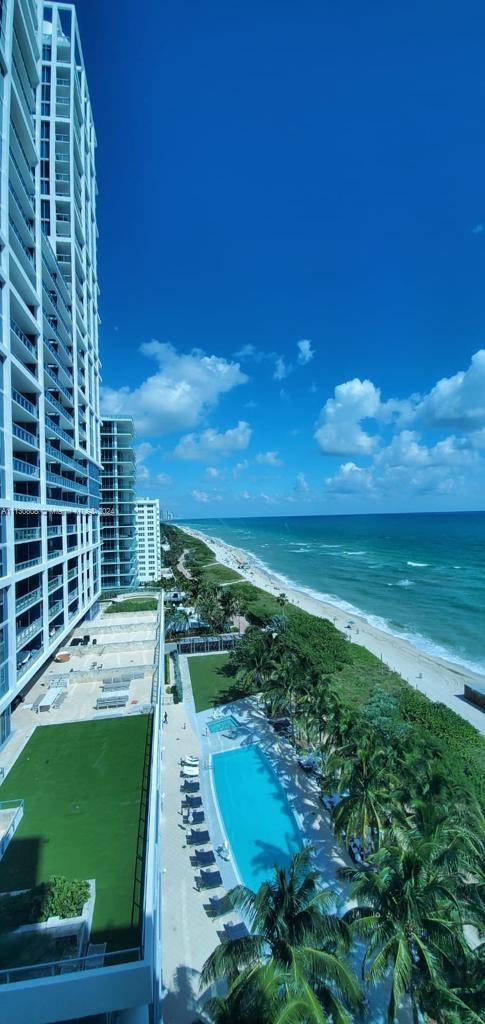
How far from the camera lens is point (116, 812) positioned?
14953 millimetres

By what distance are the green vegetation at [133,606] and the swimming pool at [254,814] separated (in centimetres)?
2060

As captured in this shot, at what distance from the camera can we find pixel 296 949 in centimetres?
969

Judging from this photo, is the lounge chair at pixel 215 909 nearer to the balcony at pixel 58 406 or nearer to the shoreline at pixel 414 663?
the shoreline at pixel 414 663

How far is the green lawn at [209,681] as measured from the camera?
34597 mm

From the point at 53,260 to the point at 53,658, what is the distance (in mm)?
27094

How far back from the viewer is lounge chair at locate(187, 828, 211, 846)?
64.8ft

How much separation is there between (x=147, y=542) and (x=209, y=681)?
62.1 meters

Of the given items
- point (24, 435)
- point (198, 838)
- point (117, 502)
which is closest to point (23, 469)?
point (24, 435)

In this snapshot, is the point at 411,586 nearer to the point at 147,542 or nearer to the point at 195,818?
the point at 147,542

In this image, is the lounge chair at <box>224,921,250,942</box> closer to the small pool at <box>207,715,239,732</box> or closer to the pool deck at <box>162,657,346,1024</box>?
the pool deck at <box>162,657,346,1024</box>

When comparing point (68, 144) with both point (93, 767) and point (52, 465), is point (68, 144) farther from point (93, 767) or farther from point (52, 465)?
point (93, 767)

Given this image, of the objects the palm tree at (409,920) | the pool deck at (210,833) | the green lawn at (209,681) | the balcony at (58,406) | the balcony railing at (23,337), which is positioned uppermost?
the balcony railing at (23,337)

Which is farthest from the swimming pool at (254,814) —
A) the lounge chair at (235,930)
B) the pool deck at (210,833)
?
the lounge chair at (235,930)

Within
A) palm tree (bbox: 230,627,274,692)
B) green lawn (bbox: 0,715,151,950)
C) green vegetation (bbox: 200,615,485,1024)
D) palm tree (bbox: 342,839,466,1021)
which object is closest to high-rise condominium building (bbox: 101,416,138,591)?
palm tree (bbox: 230,627,274,692)
